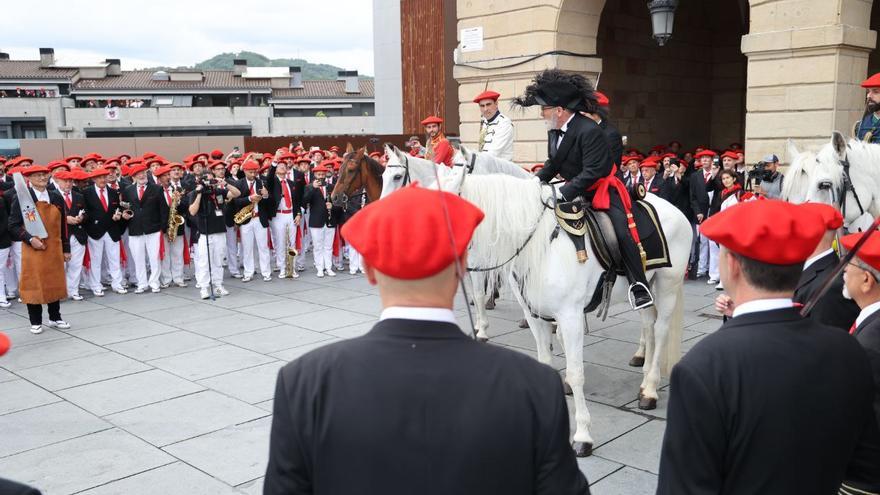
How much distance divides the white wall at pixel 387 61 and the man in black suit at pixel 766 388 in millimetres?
24989

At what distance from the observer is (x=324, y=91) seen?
6625cm

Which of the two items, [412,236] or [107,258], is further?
[107,258]

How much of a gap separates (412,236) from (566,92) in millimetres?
4462

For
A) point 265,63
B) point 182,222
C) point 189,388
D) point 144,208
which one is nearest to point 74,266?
point 144,208

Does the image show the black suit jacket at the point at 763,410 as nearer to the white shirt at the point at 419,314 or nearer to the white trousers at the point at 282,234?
the white shirt at the point at 419,314

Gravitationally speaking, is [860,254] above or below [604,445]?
above

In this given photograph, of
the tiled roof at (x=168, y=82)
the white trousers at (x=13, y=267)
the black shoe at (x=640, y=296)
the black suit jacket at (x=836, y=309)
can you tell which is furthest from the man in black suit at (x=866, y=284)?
the tiled roof at (x=168, y=82)

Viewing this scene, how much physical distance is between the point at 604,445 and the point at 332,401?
4398 mm

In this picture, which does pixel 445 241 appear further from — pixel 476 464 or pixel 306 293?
pixel 306 293

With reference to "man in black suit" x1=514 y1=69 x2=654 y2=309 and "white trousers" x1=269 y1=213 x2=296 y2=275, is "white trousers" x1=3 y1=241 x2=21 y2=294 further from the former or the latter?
"man in black suit" x1=514 y1=69 x2=654 y2=309

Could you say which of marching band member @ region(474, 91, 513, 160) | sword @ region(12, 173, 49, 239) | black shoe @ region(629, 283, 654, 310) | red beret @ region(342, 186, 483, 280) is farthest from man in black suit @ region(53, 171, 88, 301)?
red beret @ region(342, 186, 483, 280)

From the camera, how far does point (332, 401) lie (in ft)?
6.39

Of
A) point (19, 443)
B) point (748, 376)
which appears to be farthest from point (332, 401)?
point (19, 443)

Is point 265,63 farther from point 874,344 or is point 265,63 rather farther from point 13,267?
point 874,344
